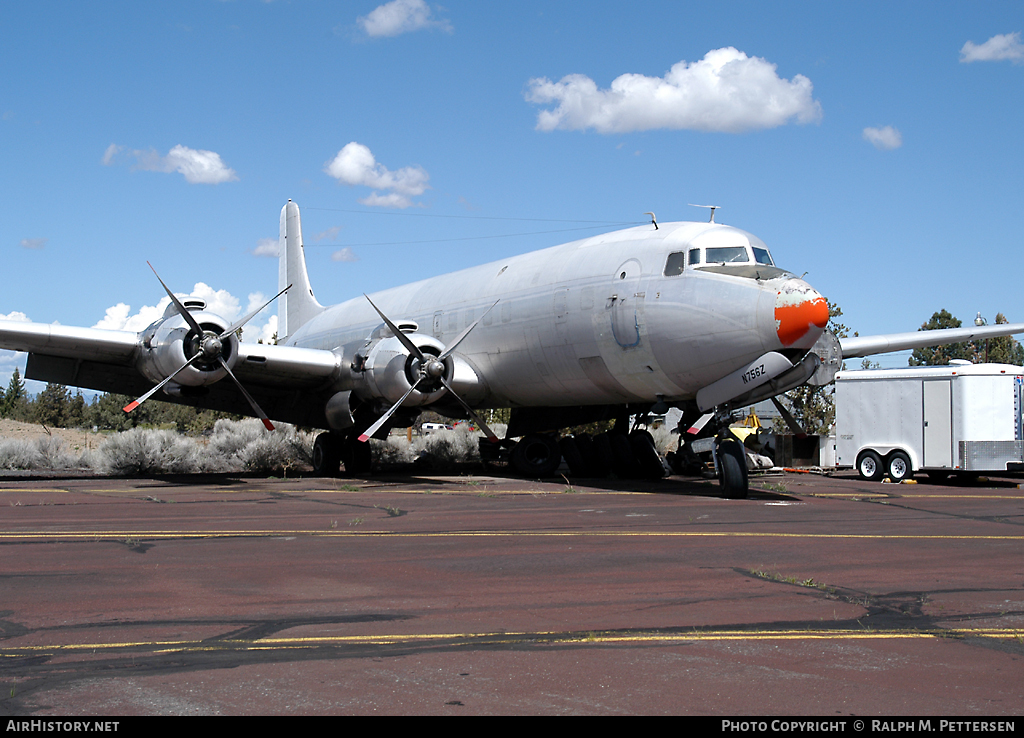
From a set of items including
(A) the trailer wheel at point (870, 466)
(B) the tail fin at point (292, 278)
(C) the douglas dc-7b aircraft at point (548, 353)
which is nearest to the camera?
(C) the douglas dc-7b aircraft at point (548, 353)

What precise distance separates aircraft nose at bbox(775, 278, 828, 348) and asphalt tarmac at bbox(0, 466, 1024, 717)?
8.86ft

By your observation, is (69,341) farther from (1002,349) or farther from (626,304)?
(1002,349)

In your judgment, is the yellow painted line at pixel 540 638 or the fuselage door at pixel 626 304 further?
the fuselage door at pixel 626 304

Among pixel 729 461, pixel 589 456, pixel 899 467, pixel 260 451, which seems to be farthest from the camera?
pixel 260 451

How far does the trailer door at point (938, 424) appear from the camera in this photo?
2003cm

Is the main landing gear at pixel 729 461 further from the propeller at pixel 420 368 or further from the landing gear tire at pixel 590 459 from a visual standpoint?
the landing gear tire at pixel 590 459

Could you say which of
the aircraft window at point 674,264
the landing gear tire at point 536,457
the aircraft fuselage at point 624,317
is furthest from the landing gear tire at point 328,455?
the aircraft window at point 674,264

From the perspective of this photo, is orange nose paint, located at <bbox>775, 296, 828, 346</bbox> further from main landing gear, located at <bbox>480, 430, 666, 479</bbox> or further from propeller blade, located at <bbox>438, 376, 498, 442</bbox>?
main landing gear, located at <bbox>480, 430, 666, 479</bbox>

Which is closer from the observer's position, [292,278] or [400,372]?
[400,372]

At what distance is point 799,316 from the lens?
1374cm

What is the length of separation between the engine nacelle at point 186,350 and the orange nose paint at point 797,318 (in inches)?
409

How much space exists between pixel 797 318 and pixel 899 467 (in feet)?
29.8

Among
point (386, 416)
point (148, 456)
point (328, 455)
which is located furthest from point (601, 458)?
point (148, 456)
